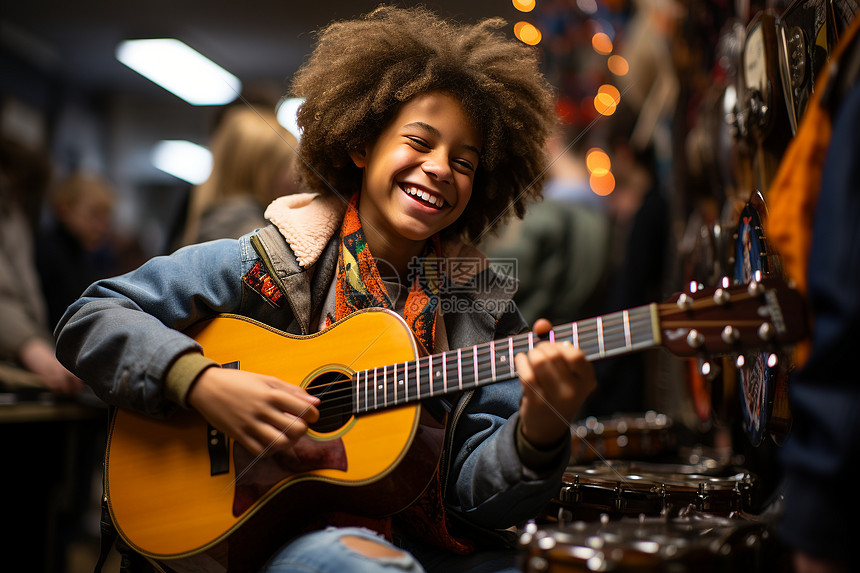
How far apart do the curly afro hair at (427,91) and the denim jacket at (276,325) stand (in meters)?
0.16

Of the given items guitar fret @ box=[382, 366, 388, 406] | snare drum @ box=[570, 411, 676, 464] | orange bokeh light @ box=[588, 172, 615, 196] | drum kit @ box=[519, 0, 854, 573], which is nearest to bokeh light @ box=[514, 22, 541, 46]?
drum kit @ box=[519, 0, 854, 573]

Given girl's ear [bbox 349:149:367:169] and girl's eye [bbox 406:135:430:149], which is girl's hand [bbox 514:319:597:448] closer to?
girl's eye [bbox 406:135:430:149]

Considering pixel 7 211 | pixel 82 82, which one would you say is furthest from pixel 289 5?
pixel 82 82

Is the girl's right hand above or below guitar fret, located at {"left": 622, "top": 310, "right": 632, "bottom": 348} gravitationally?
below

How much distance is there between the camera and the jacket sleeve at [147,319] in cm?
120

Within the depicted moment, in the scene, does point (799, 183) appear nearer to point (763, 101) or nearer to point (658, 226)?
point (763, 101)

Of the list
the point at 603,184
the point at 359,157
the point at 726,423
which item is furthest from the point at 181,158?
the point at 726,423

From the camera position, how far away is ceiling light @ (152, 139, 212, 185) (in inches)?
307

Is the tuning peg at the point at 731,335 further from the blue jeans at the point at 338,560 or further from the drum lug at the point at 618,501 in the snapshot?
the blue jeans at the point at 338,560

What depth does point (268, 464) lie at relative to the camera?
3.88 feet

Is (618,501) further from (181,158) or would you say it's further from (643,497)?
(181,158)

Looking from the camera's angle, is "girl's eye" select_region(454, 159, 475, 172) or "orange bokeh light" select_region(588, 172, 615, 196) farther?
"orange bokeh light" select_region(588, 172, 615, 196)

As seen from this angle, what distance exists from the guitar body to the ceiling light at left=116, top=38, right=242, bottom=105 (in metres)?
4.19

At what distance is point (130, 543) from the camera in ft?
4.02
